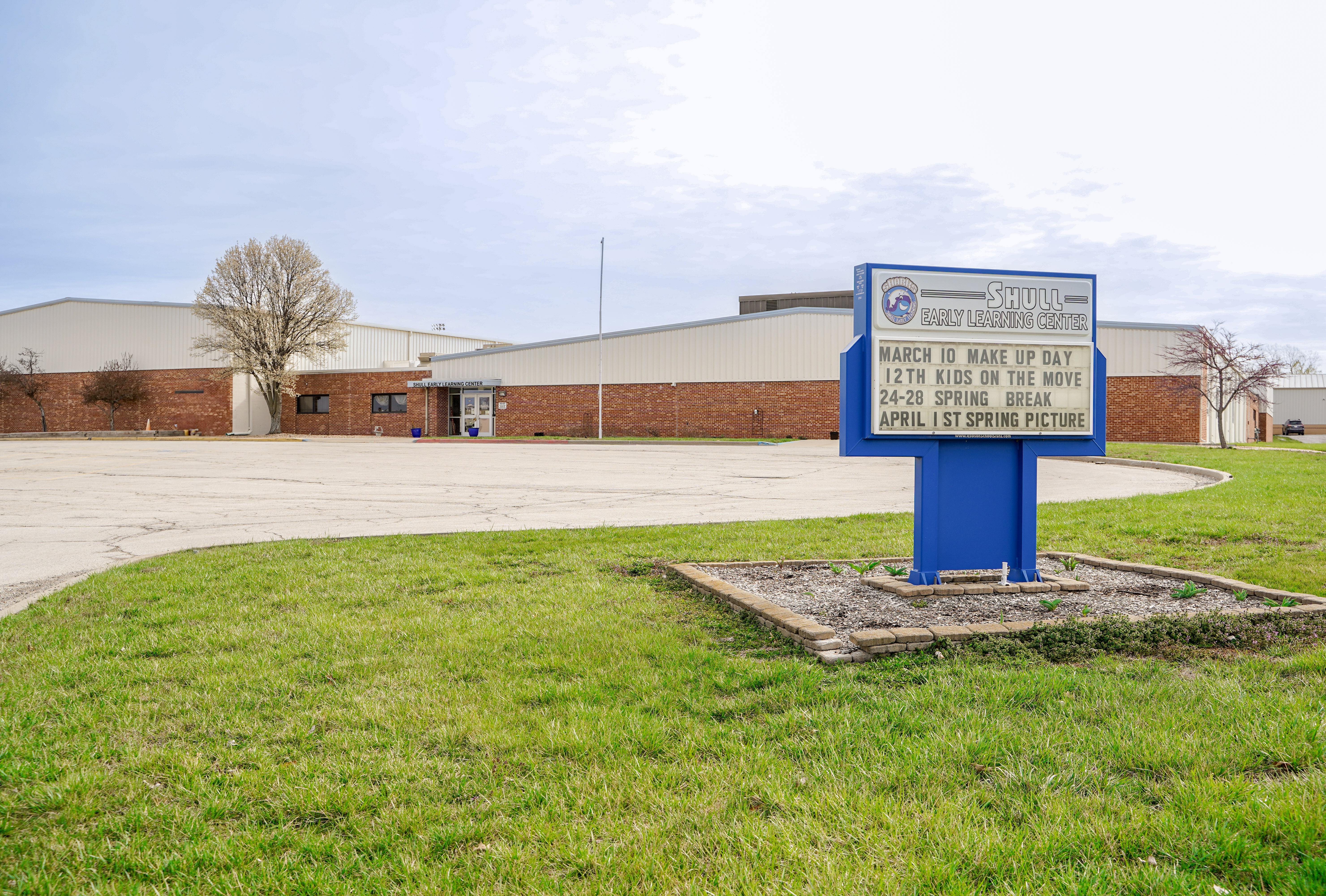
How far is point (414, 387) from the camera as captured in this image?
5206 cm

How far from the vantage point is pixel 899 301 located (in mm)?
7094

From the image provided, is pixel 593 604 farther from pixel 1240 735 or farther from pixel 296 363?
pixel 296 363

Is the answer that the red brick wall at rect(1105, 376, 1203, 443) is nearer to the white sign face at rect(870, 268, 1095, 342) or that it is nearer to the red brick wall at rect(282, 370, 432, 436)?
the white sign face at rect(870, 268, 1095, 342)

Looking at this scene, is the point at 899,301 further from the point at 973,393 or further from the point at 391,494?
the point at 391,494

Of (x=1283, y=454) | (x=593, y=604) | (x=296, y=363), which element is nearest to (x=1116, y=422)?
(x=1283, y=454)

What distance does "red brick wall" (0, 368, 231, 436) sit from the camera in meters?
56.5

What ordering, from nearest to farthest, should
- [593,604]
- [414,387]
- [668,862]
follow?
[668,862] < [593,604] < [414,387]

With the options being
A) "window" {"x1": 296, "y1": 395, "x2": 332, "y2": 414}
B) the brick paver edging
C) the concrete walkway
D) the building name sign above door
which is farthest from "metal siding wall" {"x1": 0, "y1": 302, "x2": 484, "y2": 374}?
the brick paver edging

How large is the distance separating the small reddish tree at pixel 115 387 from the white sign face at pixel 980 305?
61859 millimetres

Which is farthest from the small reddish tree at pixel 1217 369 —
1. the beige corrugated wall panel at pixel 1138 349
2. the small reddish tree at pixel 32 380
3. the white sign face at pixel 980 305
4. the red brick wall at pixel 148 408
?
the small reddish tree at pixel 32 380

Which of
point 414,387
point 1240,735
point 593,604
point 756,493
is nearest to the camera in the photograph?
point 1240,735

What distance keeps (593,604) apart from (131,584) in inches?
154

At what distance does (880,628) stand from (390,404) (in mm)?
51968

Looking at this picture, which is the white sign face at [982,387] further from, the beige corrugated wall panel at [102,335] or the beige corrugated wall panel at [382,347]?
the beige corrugated wall panel at [102,335]
